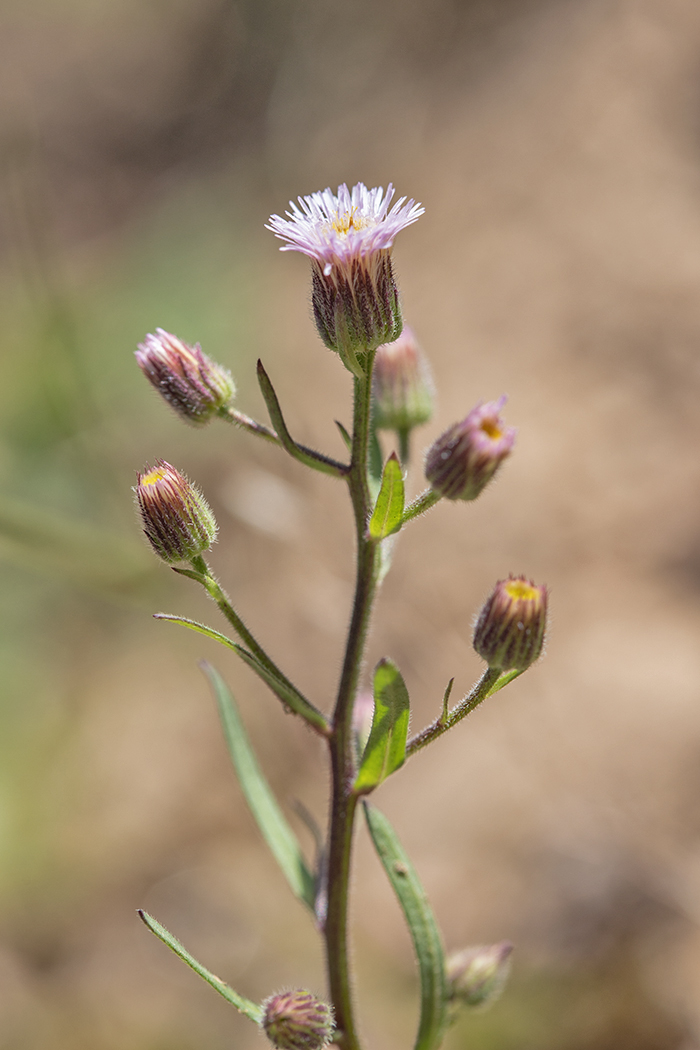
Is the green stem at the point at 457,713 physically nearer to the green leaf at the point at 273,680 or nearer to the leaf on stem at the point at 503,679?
the leaf on stem at the point at 503,679

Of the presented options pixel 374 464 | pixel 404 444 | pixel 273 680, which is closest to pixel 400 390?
pixel 404 444

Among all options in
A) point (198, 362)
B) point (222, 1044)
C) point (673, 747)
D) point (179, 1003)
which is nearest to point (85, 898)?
point (179, 1003)

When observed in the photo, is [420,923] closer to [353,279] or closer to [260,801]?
[260,801]

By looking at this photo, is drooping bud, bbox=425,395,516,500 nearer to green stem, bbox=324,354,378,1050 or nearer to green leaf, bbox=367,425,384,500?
green stem, bbox=324,354,378,1050

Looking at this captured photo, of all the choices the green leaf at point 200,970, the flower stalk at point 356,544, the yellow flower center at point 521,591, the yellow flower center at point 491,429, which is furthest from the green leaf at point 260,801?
the yellow flower center at point 491,429

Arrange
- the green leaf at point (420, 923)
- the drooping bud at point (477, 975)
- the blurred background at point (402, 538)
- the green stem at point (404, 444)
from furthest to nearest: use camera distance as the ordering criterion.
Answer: the blurred background at point (402, 538), the green stem at point (404, 444), the drooping bud at point (477, 975), the green leaf at point (420, 923)

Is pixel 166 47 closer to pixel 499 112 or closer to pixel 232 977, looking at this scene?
pixel 499 112
